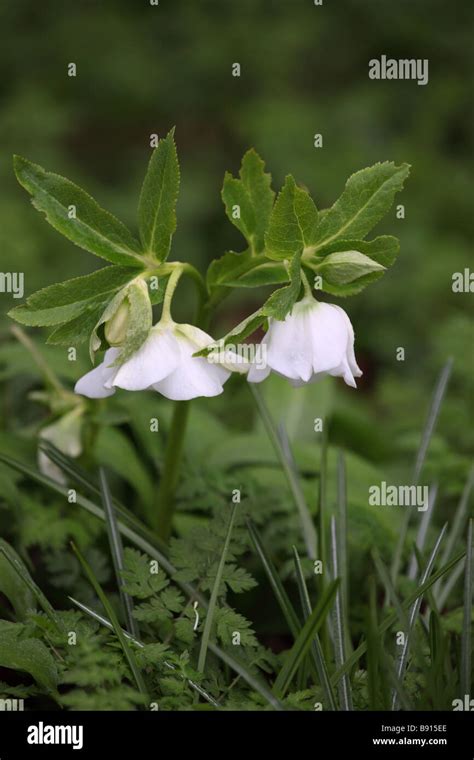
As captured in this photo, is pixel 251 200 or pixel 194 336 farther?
pixel 251 200

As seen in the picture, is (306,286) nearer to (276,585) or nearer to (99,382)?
(99,382)

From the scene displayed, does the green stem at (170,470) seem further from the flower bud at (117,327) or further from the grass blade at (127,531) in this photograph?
the flower bud at (117,327)

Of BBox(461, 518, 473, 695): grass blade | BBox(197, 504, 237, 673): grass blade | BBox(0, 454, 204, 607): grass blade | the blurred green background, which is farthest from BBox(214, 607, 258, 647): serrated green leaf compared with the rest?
the blurred green background

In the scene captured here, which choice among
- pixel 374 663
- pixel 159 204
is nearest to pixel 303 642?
pixel 374 663

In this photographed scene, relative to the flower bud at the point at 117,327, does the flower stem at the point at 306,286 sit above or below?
above

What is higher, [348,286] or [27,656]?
[348,286]

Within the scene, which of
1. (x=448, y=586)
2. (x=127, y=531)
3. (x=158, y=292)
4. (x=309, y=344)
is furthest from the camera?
(x=448, y=586)

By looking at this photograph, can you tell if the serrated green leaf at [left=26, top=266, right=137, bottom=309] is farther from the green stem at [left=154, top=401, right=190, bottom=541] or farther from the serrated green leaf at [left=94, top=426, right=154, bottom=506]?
the serrated green leaf at [left=94, top=426, right=154, bottom=506]

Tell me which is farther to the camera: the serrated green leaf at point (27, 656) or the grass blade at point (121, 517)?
the grass blade at point (121, 517)

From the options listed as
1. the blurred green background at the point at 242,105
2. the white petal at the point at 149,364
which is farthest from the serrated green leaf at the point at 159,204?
the blurred green background at the point at 242,105
